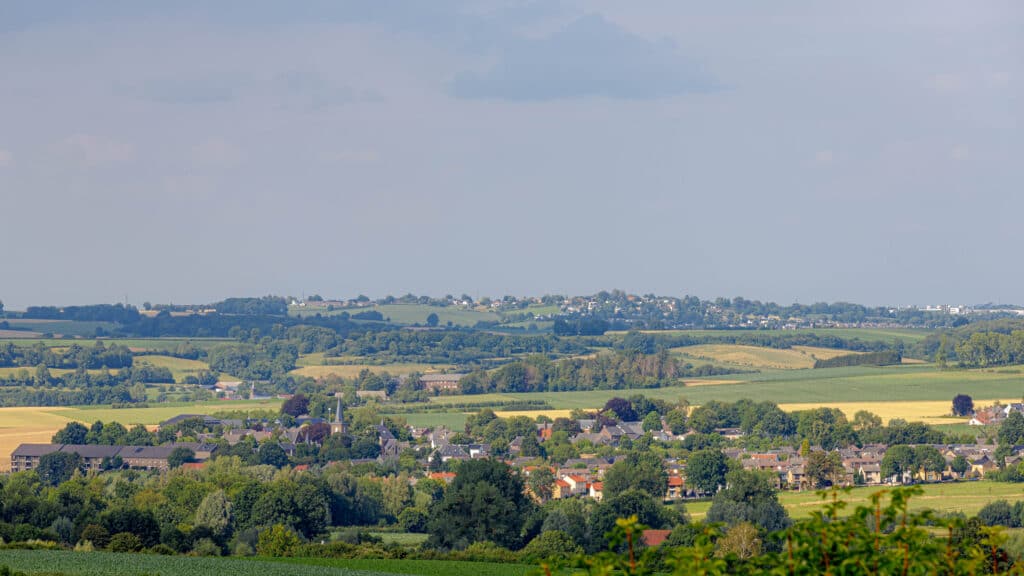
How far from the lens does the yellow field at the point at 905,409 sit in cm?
10588

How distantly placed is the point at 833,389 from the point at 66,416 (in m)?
70.1

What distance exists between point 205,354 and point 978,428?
4664 inches

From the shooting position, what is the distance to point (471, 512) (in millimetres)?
54656

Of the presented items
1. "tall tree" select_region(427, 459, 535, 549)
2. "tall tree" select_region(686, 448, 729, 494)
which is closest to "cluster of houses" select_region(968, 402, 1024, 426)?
"tall tree" select_region(686, 448, 729, 494)

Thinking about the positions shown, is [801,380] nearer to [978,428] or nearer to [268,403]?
[978,428]

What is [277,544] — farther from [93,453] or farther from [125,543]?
[93,453]

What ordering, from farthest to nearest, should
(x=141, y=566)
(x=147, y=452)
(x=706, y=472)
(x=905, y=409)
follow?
(x=905, y=409)
(x=147, y=452)
(x=706, y=472)
(x=141, y=566)

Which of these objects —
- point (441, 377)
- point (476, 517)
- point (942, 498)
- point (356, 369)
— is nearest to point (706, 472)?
point (942, 498)

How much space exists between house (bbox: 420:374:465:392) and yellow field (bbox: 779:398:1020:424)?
4485 centimetres

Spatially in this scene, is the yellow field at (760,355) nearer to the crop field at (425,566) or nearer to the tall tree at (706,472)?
the tall tree at (706,472)

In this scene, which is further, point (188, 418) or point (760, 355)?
point (760, 355)

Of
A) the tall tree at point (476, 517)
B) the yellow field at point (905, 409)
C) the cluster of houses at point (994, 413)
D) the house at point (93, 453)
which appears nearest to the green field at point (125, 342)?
the house at point (93, 453)

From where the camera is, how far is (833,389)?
129 meters

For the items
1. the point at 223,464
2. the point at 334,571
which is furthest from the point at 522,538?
the point at 223,464
